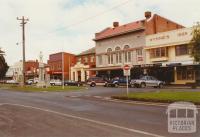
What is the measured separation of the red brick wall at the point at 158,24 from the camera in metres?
61.3

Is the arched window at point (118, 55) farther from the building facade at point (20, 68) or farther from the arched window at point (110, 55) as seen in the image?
the building facade at point (20, 68)

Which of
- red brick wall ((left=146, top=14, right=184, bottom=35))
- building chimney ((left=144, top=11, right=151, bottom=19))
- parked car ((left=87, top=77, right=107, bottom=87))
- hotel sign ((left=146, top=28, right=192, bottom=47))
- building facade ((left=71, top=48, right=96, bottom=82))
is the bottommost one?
parked car ((left=87, top=77, right=107, bottom=87))

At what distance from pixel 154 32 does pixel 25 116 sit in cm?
4665

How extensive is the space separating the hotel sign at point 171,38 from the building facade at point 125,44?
1.94 m

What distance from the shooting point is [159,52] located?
2269 inches

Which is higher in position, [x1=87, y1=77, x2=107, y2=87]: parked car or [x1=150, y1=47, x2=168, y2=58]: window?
[x1=150, y1=47, x2=168, y2=58]: window

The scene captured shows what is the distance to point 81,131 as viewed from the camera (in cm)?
1230

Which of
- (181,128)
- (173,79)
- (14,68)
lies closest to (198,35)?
(181,128)

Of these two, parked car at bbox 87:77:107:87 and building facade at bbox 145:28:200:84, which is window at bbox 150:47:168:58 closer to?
building facade at bbox 145:28:200:84

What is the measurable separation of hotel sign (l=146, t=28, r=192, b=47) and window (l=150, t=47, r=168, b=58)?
34.0 inches

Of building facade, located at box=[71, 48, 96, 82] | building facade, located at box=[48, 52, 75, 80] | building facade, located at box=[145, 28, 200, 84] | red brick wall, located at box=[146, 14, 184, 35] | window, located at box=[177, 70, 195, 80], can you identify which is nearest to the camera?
building facade, located at box=[145, 28, 200, 84]

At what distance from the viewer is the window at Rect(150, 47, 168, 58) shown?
5650 cm

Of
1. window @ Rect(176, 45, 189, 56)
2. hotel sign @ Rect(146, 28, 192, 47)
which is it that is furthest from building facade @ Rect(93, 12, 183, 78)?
window @ Rect(176, 45, 189, 56)

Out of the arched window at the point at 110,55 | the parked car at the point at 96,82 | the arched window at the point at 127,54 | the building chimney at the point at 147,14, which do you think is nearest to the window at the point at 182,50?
the arched window at the point at 127,54
